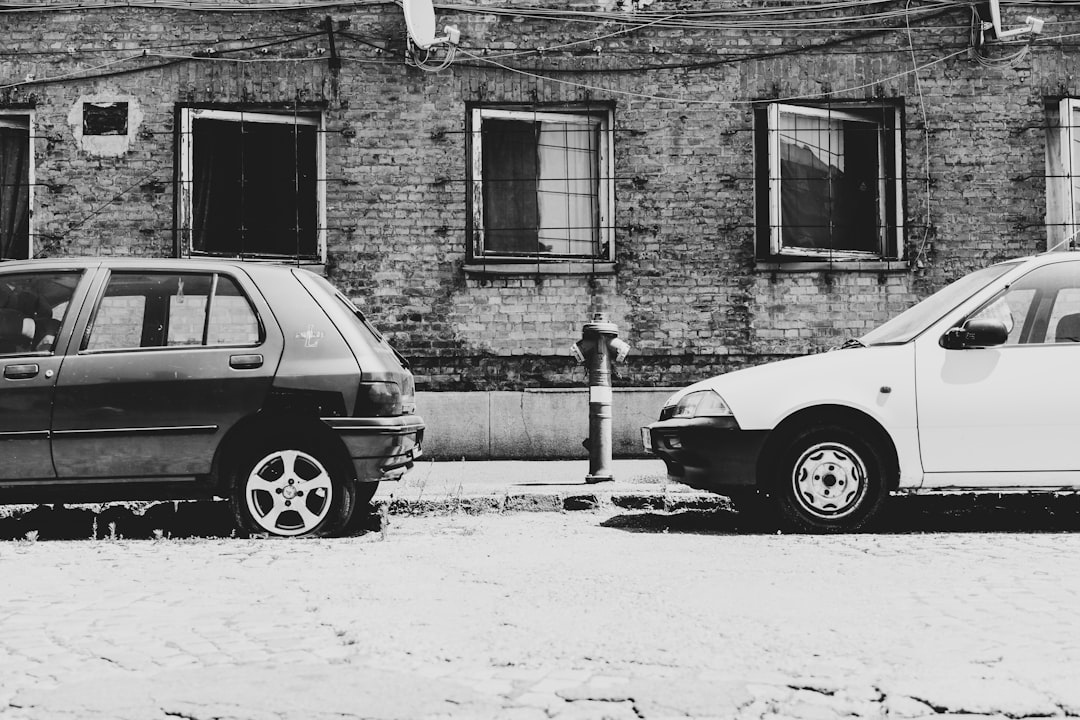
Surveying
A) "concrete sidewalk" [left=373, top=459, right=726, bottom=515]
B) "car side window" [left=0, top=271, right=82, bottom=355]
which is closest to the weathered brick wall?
"concrete sidewalk" [left=373, top=459, right=726, bottom=515]

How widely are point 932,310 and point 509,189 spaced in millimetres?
5461

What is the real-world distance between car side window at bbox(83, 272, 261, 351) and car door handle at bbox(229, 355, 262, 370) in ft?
0.36

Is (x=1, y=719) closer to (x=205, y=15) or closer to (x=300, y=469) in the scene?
(x=300, y=469)

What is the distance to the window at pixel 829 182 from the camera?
12.1 m

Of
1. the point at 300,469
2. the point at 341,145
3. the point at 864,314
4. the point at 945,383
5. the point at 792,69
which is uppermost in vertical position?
the point at 792,69

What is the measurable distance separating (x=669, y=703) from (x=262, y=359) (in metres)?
3.96

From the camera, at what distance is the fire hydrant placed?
360 inches

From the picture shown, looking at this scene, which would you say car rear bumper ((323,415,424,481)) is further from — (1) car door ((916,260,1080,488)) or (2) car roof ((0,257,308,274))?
(1) car door ((916,260,1080,488))

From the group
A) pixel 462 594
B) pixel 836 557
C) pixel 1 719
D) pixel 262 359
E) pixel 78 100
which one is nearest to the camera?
pixel 1 719

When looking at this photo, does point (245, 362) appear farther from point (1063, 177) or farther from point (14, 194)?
point (1063, 177)

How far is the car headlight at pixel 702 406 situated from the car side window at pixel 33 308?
3588 millimetres

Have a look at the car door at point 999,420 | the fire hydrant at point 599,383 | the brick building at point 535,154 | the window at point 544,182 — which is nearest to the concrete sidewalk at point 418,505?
the fire hydrant at point 599,383

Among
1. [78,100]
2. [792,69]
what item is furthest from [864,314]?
[78,100]

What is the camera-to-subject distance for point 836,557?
616 centimetres
